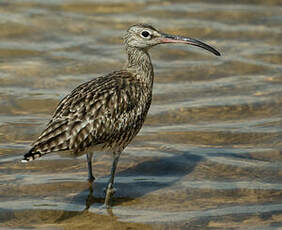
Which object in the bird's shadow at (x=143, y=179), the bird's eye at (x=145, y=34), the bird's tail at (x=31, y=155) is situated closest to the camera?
the bird's tail at (x=31, y=155)

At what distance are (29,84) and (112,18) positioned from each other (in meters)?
3.93

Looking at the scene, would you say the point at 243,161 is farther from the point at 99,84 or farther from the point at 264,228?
A: the point at 99,84

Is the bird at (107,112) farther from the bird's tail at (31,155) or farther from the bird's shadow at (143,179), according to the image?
the bird's shadow at (143,179)

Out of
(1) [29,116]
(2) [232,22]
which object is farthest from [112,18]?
(1) [29,116]

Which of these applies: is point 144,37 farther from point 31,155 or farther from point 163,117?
point 31,155

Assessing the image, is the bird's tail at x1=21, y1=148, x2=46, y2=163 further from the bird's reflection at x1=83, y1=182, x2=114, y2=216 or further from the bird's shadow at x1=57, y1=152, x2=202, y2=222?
the bird's reflection at x1=83, y1=182, x2=114, y2=216

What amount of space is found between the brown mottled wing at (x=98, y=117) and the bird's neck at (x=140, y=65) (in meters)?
0.23

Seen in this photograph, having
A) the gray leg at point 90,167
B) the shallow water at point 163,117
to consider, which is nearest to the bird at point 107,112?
the gray leg at point 90,167

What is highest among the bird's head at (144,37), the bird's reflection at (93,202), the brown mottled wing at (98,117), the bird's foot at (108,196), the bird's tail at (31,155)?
the bird's head at (144,37)

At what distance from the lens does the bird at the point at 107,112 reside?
8.70 metres

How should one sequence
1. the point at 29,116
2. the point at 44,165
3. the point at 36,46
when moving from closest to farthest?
the point at 44,165 < the point at 29,116 < the point at 36,46

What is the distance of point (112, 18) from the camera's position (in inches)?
652

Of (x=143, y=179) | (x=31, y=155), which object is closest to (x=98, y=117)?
(x=31, y=155)

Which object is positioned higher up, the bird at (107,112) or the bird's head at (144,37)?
the bird's head at (144,37)
